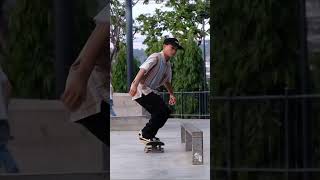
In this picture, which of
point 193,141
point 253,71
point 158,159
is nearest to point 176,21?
point 253,71

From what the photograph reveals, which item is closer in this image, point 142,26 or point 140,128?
point 142,26

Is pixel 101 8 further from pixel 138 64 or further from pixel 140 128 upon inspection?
pixel 140 128

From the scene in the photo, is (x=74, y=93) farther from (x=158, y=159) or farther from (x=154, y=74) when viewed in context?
(x=158, y=159)

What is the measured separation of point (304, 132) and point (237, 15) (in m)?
0.85

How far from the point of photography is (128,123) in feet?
17.9

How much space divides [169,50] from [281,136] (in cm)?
90

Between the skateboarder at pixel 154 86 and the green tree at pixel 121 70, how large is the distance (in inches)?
1.9

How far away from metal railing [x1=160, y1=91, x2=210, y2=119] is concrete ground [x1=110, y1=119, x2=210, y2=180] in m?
0.05

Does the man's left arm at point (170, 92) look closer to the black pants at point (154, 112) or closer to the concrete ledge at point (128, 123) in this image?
the black pants at point (154, 112)

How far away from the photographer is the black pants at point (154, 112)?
5.22 meters

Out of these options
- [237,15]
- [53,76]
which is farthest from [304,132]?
[53,76]

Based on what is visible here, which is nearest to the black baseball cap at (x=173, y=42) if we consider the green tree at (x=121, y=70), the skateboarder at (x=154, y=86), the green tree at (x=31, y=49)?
the skateboarder at (x=154, y=86)

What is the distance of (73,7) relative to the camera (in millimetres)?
5227

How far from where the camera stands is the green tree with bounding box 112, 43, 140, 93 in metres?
5.15
